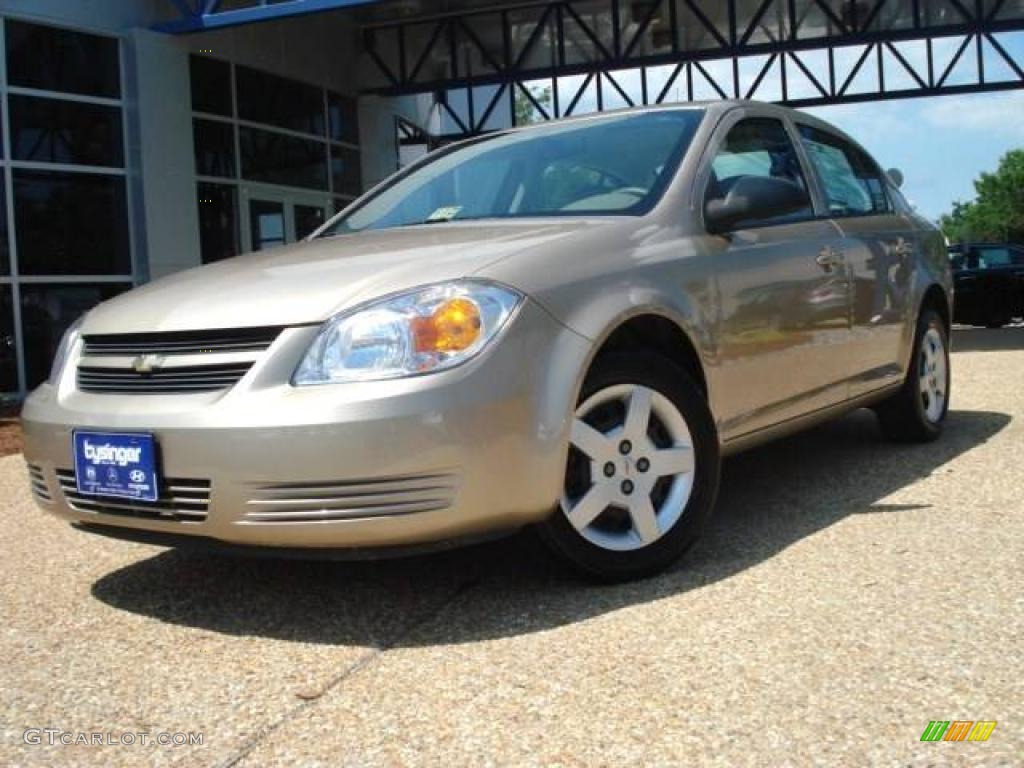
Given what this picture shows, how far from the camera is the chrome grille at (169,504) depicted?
2.91 metres

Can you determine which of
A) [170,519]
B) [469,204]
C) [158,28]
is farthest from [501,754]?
[158,28]

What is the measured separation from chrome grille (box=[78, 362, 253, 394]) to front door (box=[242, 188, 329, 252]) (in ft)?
34.2

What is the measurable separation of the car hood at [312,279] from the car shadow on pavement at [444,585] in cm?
89

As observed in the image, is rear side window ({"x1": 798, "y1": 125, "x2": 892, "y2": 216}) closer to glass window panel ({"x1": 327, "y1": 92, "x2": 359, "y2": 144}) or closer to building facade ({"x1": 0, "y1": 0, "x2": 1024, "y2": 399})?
building facade ({"x1": 0, "y1": 0, "x2": 1024, "y2": 399})

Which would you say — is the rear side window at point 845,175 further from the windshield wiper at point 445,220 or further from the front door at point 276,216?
the front door at point 276,216

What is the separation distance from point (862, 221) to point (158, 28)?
9.53 m

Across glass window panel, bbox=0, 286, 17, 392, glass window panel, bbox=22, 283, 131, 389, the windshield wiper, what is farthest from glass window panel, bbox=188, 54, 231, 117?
the windshield wiper

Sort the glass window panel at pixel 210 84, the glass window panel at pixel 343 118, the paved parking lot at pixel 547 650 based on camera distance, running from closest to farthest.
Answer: the paved parking lot at pixel 547 650 → the glass window panel at pixel 210 84 → the glass window panel at pixel 343 118

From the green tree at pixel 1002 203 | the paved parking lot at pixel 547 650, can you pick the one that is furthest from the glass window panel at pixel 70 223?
the green tree at pixel 1002 203

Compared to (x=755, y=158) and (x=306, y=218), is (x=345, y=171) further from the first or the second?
(x=755, y=158)

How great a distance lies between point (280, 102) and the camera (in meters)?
14.3

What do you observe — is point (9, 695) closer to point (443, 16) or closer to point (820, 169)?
point (820, 169)

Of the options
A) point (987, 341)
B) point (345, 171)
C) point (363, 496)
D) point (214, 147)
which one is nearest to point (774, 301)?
point (363, 496)

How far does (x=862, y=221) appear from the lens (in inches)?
193
